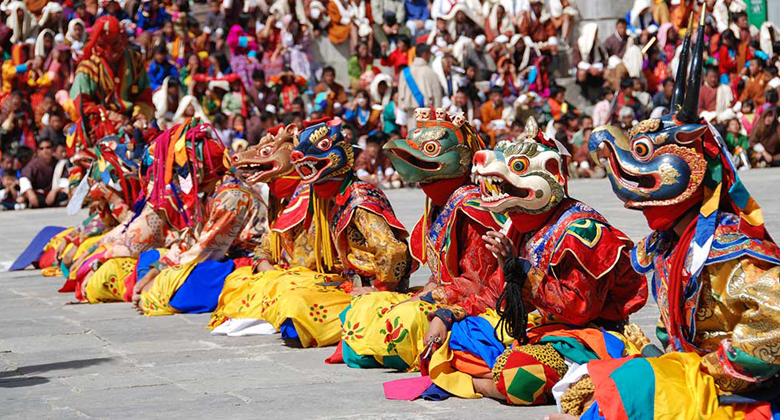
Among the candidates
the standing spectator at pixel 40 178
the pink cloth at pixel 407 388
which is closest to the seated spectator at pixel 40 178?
the standing spectator at pixel 40 178

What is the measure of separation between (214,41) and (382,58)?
2.97 m

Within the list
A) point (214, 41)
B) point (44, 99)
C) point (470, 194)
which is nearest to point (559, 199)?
point (470, 194)

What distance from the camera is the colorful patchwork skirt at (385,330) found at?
6.25 meters

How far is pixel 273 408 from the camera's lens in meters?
5.67

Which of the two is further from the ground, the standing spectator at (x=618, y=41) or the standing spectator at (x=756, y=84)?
the standing spectator at (x=618, y=41)

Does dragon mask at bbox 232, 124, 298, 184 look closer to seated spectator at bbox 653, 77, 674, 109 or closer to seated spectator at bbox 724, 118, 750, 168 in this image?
seated spectator at bbox 724, 118, 750, 168

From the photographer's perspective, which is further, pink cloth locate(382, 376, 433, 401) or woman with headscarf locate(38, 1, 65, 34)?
woman with headscarf locate(38, 1, 65, 34)

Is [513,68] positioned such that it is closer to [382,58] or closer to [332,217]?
[382,58]

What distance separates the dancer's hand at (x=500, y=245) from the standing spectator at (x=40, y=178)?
48.2 feet

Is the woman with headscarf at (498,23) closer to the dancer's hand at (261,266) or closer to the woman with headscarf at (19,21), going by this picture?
the woman with headscarf at (19,21)

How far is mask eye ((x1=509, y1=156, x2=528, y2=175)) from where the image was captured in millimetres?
5500

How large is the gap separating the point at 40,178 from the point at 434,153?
45.3 ft

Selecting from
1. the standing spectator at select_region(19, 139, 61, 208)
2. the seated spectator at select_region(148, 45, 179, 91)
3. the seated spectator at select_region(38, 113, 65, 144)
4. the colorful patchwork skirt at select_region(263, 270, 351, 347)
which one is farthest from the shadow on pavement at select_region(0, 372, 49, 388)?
the seated spectator at select_region(148, 45, 179, 91)

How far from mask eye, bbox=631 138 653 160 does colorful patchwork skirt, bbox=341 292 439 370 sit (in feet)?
5.80
